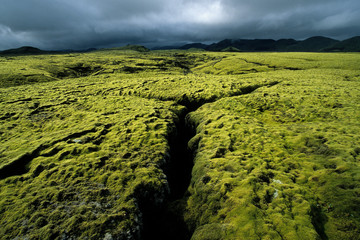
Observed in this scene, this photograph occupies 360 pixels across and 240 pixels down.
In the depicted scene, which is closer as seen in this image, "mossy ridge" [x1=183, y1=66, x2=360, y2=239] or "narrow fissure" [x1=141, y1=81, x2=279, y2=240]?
"mossy ridge" [x1=183, y1=66, x2=360, y2=239]

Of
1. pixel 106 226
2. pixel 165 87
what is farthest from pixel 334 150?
pixel 165 87

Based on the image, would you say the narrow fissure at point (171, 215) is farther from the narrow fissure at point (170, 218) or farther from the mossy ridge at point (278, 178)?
the mossy ridge at point (278, 178)

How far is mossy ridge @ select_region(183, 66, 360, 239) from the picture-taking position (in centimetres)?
735

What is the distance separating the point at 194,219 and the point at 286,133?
1212 centimetres

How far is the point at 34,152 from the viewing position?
13062 mm

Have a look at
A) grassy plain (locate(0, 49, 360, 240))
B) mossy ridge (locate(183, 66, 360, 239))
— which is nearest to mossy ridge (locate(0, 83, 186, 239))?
grassy plain (locate(0, 49, 360, 240))

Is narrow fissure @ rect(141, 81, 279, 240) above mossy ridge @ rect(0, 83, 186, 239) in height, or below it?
below

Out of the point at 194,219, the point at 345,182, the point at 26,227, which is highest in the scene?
the point at 345,182

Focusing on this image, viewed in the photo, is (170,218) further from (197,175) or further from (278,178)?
(278,178)

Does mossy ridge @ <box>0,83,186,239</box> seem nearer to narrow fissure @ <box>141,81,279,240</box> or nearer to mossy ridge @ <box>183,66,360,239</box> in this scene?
narrow fissure @ <box>141,81,279,240</box>

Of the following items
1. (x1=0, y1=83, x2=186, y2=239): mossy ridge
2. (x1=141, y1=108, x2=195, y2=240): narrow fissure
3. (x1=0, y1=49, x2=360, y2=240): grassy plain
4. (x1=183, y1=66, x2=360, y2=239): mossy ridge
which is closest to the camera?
(x1=183, y1=66, x2=360, y2=239): mossy ridge

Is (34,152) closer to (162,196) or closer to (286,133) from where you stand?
(162,196)

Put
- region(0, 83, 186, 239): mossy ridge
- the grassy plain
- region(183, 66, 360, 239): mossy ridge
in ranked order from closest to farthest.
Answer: region(183, 66, 360, 239): mossy ridge < the grassy plain < region(0, 83, 186, 239): mossy ridge

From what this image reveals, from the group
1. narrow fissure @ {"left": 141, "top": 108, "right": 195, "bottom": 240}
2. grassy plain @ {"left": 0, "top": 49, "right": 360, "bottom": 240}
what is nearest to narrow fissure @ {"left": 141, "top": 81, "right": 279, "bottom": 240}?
narrow fissure @ {"left": 141, "top": 108, "right": 195, "bottom": 240}
